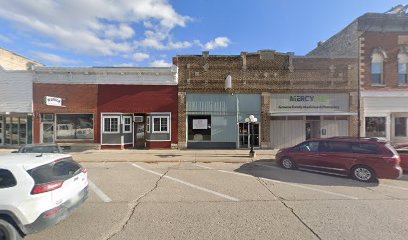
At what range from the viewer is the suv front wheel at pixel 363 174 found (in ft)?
28.2

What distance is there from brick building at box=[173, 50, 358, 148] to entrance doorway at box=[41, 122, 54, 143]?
32.5 ft

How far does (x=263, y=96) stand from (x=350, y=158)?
9.03 meters

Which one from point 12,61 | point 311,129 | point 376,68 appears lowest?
point 311,129

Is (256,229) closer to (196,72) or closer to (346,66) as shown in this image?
(196,72)

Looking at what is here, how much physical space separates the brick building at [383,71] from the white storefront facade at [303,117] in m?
1.41

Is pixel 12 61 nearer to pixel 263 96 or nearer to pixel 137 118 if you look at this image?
pixel 137 118

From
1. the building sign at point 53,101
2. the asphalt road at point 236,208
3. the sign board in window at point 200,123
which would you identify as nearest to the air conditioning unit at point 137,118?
the sign board in window at point 200,123

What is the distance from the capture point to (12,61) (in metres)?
19.5

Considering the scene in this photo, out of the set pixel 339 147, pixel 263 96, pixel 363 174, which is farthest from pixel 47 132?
pixel 363 174

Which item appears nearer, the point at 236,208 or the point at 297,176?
the point at 236,208

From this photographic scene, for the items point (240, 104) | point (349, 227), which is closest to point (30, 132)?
point (240, 104)

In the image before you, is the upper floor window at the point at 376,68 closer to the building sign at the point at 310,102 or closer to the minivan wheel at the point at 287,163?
the building sign at the point at 310,102

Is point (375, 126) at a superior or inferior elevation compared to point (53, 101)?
inferior

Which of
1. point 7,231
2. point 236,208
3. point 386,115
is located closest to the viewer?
point 7,231
